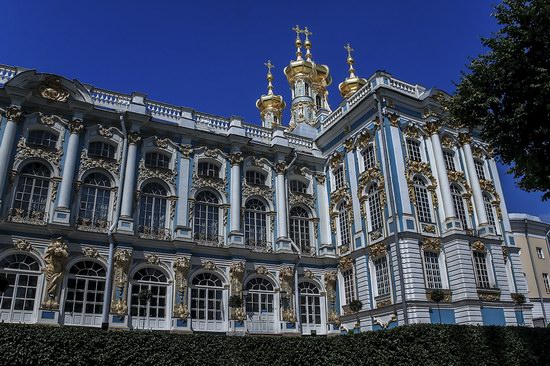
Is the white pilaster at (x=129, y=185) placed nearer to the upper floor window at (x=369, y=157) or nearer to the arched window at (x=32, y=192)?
the arched window at (x=32, y=192)

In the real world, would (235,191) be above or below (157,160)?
below

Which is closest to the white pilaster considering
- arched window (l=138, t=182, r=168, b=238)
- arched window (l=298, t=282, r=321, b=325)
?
arched window (l=138, t=182, r=168, b=238)

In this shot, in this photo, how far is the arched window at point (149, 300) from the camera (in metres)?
21.1

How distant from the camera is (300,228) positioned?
27.2 meters

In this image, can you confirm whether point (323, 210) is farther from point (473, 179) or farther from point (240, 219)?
point (473, 179)

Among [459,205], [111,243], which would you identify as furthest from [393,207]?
[111,243]

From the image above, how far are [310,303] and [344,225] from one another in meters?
4.61

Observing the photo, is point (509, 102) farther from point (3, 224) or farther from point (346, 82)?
point (346, 82)

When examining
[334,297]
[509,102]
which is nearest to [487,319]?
[334,297]

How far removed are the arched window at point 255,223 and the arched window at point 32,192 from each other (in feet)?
31.9

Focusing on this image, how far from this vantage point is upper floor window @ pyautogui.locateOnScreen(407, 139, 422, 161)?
80.9 feet

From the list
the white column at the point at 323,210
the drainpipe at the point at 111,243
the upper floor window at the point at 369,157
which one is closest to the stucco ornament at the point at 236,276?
the white column at the point at 323,210

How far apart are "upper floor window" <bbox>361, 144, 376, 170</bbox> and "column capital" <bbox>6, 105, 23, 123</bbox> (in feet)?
55.4

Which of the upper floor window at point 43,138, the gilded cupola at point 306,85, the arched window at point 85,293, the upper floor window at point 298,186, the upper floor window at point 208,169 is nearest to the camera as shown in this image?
the arched window at point 85,293
